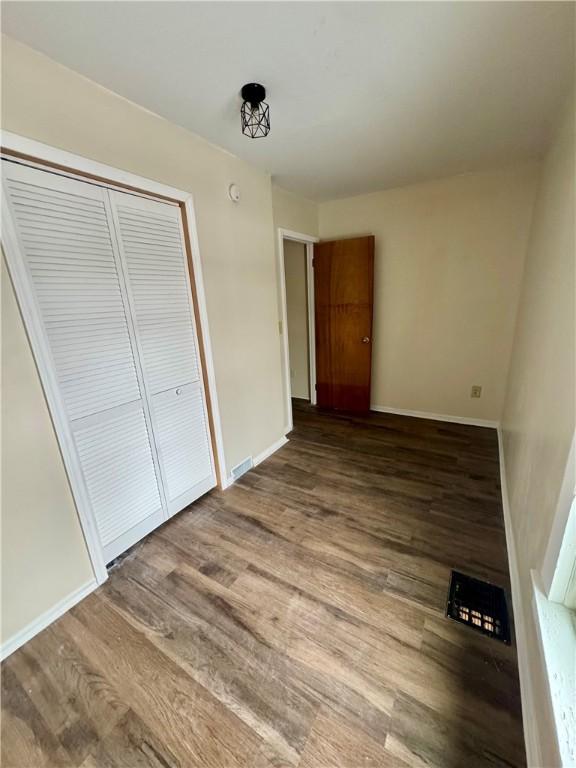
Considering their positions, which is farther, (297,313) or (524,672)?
(297,313)

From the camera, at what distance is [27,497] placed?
4.35ft

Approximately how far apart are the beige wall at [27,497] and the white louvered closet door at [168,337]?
537mm

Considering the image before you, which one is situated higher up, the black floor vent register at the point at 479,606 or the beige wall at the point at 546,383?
the beige wall at the point at 546,383

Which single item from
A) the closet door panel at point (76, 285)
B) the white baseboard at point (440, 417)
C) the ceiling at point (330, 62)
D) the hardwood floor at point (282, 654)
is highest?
the ceiling at point (330, 62)

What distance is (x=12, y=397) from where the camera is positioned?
4.12 feet

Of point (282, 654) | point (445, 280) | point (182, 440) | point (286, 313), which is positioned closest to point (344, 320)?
point (286, 313)

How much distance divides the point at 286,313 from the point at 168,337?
1.77 metres

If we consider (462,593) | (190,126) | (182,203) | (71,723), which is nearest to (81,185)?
(182,203)

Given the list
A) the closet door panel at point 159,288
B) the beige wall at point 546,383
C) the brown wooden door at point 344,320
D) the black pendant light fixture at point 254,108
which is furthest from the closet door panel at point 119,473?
the brown wooden door at point 344,320

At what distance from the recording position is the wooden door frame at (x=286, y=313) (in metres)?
2.93

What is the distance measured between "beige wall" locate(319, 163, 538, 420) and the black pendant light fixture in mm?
1870

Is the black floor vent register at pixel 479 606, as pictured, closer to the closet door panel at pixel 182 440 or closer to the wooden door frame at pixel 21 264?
the closet door panel at pixel 182 440

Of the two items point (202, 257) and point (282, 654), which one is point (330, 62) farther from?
point (282, 654)

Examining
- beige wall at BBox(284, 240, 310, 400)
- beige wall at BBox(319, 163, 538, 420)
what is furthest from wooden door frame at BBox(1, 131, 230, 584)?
beige wall at BBox(319, 163, 538, 420)
